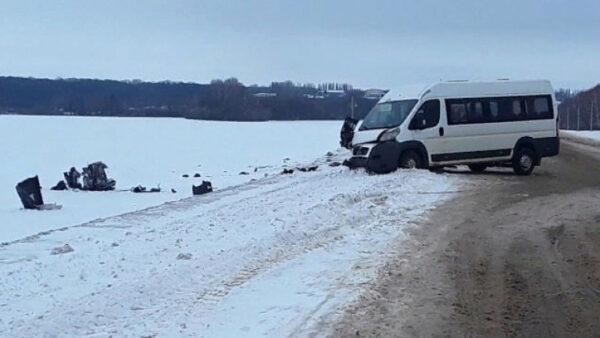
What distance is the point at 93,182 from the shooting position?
23828 mm

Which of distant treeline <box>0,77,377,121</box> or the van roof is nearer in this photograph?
the van roof

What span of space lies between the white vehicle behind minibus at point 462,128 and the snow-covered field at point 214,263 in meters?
3.81

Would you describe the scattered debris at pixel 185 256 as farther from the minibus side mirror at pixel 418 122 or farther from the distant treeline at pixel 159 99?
the distant treeline at pixel 159 99

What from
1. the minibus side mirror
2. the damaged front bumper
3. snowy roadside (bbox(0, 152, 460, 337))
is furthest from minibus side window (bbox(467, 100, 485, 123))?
snowy roadside (bbox(0, 152, 460, 337))

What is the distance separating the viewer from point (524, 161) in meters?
23.5

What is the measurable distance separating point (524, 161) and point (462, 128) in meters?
2.05

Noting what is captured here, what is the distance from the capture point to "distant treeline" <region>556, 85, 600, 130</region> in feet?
385

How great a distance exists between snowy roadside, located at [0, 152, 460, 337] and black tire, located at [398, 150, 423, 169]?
6.21 m

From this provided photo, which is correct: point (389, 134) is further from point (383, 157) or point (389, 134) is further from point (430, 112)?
point (430, 112)

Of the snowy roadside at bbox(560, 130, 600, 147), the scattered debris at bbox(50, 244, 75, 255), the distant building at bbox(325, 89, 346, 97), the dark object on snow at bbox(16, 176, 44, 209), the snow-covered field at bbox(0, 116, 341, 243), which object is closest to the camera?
the scattered debris at bbox(50, 244, 75, 255)

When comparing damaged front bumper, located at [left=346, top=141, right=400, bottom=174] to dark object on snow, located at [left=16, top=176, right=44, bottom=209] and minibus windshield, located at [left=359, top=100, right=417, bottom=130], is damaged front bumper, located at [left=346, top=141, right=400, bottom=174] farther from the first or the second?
dark object on snow, located at [left=16, top=176, right=44, bottom=209]

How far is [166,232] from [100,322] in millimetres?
4905

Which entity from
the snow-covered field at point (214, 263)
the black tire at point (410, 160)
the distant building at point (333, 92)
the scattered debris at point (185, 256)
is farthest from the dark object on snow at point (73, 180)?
the distant building at point (333, 92)

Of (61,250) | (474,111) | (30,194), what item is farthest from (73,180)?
(61,250)
